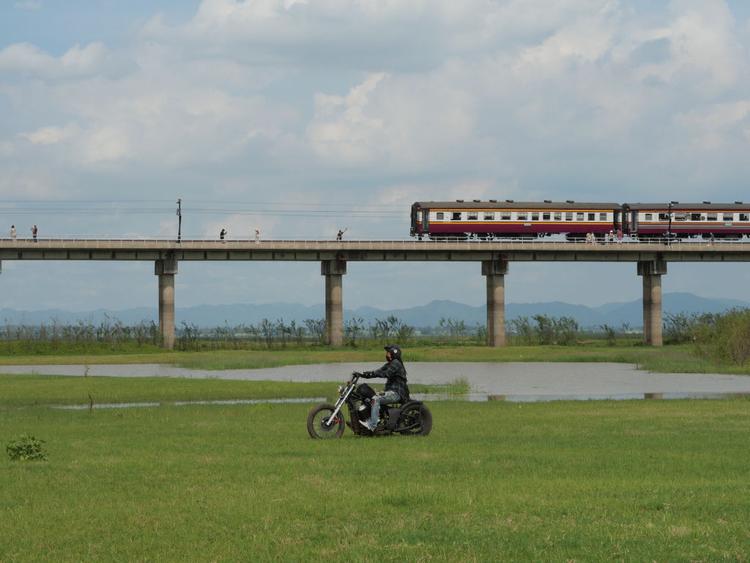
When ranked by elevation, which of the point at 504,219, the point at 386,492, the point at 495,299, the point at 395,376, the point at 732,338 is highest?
the point at 504,219

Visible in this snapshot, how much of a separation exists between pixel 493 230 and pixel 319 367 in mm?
36146

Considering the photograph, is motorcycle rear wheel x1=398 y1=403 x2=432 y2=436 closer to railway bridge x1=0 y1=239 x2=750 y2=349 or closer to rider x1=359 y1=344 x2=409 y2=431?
rider x1=359 y1=344 x2=409 y2=431

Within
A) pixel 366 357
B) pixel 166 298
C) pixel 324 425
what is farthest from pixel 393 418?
pixel 166 298

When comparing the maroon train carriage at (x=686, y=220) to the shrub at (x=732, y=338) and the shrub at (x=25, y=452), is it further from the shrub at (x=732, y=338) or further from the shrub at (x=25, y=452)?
the shrub at (x=25, y=452)

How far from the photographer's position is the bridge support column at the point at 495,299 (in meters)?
92.7

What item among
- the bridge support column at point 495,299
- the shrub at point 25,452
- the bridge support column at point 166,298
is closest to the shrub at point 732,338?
the bridge support column at point 495,299

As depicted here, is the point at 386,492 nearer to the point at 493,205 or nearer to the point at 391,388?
the point at 391,388

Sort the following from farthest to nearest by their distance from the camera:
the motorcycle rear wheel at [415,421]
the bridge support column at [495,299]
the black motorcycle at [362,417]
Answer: the bridge support column at [495,299] → the motorcycle rear wheel at [415,421] → the black motorcycle at [362,417]

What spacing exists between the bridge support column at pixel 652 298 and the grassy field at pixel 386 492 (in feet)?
240

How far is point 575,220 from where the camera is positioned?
313 ft

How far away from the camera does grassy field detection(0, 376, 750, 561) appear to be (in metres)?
10.8

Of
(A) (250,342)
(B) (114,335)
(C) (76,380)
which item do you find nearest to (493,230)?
(A) (250,342)

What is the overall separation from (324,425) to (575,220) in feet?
254

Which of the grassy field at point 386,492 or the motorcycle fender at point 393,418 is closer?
the grassy field at point 386,492
